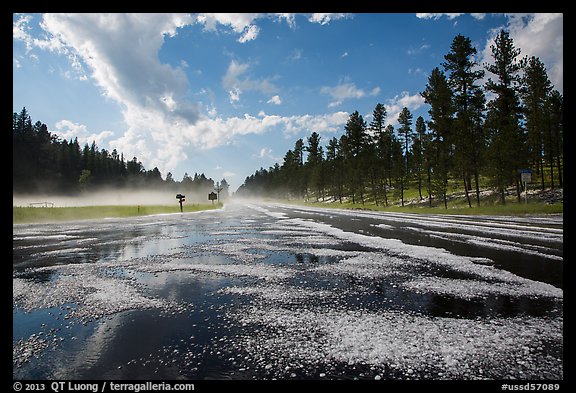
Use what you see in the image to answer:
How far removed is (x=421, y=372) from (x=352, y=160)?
230ft

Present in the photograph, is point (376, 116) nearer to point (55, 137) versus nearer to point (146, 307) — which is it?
point (146, 307)

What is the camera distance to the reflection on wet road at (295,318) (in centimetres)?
291

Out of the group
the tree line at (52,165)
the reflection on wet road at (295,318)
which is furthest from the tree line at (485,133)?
the tree line at (52,165)

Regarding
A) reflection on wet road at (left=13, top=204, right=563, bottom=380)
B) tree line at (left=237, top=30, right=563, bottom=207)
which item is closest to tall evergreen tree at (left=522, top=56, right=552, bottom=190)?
tree line at (left=237, top=30, right=563, bottom=207)

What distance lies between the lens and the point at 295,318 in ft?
13.8

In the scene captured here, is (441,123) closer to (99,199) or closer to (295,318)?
(295,318)

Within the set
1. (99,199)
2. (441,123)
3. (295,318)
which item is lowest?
(295,318)

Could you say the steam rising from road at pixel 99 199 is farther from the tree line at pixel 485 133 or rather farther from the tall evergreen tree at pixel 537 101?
the tall evergreen tree at pixel 537 101

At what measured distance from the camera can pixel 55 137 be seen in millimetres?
136250

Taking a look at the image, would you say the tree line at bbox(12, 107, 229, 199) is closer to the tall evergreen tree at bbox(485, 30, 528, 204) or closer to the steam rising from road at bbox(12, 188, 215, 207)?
the steam rising from road at bbox(12, 188, 215, 207)

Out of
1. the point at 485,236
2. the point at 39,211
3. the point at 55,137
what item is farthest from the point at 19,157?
the point at 485,236

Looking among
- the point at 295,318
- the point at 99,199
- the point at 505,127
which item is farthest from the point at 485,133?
the point at 99,199

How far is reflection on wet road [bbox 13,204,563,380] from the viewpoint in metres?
2.91
